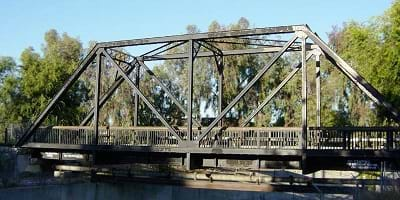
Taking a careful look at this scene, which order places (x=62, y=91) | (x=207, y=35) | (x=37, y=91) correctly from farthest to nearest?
1. (x=37, y=91)
2. (x=62, y=91)
3. (x=207, y=35)

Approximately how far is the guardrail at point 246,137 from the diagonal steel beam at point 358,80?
3.01 feet

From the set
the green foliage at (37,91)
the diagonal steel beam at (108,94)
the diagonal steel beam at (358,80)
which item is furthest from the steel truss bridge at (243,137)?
the green foliage at (37,91)

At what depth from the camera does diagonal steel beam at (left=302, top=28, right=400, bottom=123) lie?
1998cm

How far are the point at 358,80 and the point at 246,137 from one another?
5064mm

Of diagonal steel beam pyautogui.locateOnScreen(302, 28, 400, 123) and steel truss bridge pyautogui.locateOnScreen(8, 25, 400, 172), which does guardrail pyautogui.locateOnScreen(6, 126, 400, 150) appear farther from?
diagonal steel beam pyautogui.locateOnScreen(302, 28, 400, 123)

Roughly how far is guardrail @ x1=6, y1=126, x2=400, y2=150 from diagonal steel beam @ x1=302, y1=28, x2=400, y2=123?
0.92 metres

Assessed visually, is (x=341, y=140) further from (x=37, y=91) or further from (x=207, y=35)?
(x=37, y=91)

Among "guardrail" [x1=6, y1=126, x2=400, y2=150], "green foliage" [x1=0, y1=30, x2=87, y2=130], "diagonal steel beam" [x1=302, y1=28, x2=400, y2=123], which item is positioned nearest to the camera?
"diagonal steel beam" [x1=302, y1=28, x2=400, y2=123]

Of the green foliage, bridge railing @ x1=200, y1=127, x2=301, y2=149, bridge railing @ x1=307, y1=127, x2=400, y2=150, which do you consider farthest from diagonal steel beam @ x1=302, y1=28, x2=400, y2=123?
the green foliage

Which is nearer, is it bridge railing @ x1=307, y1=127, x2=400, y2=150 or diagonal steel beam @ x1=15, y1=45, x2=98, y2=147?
bridge railing @ x1=307, y1=127, x2=400, y2=150

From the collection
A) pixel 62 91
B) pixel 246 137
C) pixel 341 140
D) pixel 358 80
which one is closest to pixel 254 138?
pixel 246 137

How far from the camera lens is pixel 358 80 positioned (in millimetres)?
21141

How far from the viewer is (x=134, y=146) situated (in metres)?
24.4

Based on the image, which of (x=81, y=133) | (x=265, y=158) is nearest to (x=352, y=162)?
(x=265, y=158)
